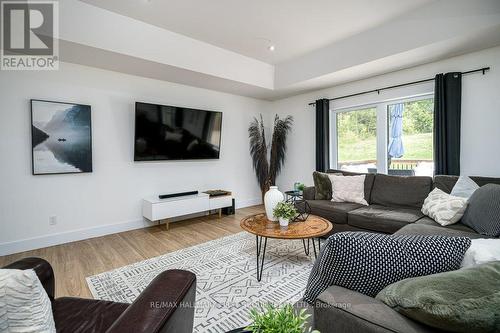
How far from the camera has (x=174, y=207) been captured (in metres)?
3.86

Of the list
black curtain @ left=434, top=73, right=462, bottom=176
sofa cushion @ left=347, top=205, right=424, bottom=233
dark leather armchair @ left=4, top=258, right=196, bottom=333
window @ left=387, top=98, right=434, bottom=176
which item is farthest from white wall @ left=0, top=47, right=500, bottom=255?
dark leather armchair @ left=4, top=258, right=196, bottom=333

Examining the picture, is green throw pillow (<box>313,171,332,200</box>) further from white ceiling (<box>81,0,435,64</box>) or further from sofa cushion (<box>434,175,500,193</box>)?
white ceiling (<box>81,0,435,64</box>)

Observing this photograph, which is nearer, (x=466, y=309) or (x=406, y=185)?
(x=466, y=309)

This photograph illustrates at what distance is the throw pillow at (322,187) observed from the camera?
12.0ft

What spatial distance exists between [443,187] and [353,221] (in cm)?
110

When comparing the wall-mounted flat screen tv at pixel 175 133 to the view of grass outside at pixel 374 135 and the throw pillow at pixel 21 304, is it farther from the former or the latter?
the throw pillow at pixel 21 304

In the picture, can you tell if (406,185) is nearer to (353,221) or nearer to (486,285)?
(353,221)

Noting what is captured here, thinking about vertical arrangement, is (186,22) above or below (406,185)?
above

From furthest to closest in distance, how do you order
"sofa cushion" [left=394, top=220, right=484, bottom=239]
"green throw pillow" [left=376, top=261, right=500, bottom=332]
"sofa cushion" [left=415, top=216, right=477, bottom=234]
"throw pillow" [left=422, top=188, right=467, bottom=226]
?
1. "throw pillow" [left=422, top=188, right=467, bottom=226]
2. "sofa cushion" [left=415, top=216, right=477, bottom=234]
3. "sofa cushion" [left=394, top=220, right=484, bottom=239]
4. "green throw pillow" [left=376, top=261, right=500, bottom=332]

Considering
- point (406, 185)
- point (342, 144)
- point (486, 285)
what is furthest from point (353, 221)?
point (486, 285)

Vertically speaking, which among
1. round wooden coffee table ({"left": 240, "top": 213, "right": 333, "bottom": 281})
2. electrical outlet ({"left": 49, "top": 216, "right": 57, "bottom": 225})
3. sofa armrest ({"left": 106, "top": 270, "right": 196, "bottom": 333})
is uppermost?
sofa armrest ({"left": 106, "top": 270, "right": 196, "bottom": 333})

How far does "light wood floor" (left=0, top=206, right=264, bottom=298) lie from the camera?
241 cm

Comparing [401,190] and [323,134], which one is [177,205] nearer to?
[323,134]

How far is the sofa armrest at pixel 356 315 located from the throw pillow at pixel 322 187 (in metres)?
2.83
